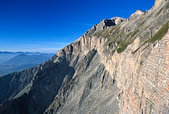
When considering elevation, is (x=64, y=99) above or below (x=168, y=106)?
below

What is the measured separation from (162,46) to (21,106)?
91385 mm

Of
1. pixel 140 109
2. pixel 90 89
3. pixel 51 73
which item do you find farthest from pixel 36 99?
pixel 140 109

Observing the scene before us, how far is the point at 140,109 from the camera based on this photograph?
16.0m

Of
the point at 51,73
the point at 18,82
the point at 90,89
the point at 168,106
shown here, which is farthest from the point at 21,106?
the point at 168,106

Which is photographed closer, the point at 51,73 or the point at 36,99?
the point at 36,99

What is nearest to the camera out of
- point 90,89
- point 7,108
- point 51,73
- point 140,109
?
point 140,109

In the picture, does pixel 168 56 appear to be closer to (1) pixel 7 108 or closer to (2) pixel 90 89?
(2) pixel 90 89

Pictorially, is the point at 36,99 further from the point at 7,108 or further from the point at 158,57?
the point at 158,57

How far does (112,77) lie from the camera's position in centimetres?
4366

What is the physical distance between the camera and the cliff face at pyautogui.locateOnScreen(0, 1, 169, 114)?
13884mm

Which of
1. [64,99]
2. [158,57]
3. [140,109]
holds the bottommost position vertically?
[64,99]

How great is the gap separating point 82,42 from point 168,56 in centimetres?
10779

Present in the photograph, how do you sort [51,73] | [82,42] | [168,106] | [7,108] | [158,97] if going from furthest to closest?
[82,42], [51,73], [7,108], [158,97], [168,106]

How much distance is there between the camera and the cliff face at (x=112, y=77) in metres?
13.9
